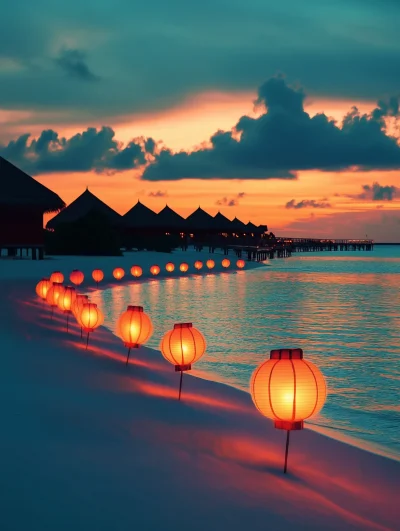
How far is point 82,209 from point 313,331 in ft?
112

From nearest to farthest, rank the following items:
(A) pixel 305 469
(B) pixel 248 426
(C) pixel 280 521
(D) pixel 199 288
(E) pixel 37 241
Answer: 1. (C) pixel 280 521
2. (A) pixel 305 469
3. (B) pixel 248 426
4. (D) pixel 199 288
5. (E) pixel 37 241

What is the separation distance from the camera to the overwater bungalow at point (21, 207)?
3116cm

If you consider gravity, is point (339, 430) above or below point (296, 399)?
below

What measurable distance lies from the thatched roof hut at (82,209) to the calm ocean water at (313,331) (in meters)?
16.3

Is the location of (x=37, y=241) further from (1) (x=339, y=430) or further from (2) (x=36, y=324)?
(1) (x=339, y=430)

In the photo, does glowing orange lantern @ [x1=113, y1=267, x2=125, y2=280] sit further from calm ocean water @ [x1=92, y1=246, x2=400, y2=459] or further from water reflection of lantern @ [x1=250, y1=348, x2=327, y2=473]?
water reflection of lantern @ [x1=250, y1=348, x2=327, y2=473]

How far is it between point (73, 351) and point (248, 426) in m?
4.63

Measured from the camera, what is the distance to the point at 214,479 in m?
5.35

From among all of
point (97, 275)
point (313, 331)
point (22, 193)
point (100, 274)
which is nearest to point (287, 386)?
point (313, 331)

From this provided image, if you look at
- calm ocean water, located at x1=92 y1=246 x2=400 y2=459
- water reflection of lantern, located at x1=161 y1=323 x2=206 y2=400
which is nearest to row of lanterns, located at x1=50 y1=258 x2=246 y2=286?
calm ocean water, located at x1=92 y1=246 x2=400 y2=459

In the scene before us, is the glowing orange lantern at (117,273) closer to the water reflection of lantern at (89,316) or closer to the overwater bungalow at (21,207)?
the overwater bungalow at (21,207)

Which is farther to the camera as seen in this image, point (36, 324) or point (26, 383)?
point (36, 324)

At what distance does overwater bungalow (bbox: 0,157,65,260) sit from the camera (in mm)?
31156

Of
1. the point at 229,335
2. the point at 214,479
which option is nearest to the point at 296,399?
the point at 214,479
